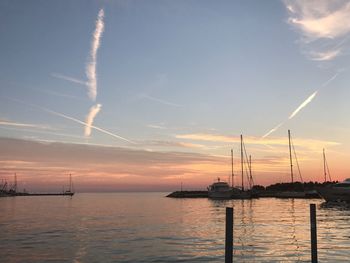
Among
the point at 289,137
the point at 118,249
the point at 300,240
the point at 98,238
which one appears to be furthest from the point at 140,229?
the point at 289,137

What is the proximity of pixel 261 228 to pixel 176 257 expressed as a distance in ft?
74.3

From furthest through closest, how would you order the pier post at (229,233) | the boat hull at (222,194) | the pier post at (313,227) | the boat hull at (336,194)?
the boat hull at (222,194) < the boat hull at (336,194) < the pier post at (313,227) < the pier post at (229,233)

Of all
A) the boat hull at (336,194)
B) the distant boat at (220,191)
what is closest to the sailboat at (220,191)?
the distant boat at (220,191)

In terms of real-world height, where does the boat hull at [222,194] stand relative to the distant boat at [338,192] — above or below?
below

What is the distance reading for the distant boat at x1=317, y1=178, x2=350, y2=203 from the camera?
10319 cm

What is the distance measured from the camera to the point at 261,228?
171 ft

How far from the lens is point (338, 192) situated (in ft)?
344

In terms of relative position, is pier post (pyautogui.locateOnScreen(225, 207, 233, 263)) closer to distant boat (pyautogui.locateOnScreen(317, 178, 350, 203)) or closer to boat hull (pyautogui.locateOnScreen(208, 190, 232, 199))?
distant boat (pyautogui.locateOnScreen(317, 178, 350, 203))

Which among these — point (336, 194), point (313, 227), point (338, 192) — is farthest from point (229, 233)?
point (336, 194)

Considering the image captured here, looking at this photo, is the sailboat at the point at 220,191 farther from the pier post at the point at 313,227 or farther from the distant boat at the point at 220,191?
the pier post at the point at 313,227

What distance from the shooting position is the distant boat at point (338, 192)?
339 ft

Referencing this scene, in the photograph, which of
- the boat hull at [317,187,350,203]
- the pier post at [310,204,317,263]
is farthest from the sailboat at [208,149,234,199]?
the pier post at [310,204,317,263]

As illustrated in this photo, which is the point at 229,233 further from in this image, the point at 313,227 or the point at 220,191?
the point at 220,191

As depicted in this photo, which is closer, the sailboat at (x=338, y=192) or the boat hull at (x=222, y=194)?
the sailboat at (x=338, y=192)
